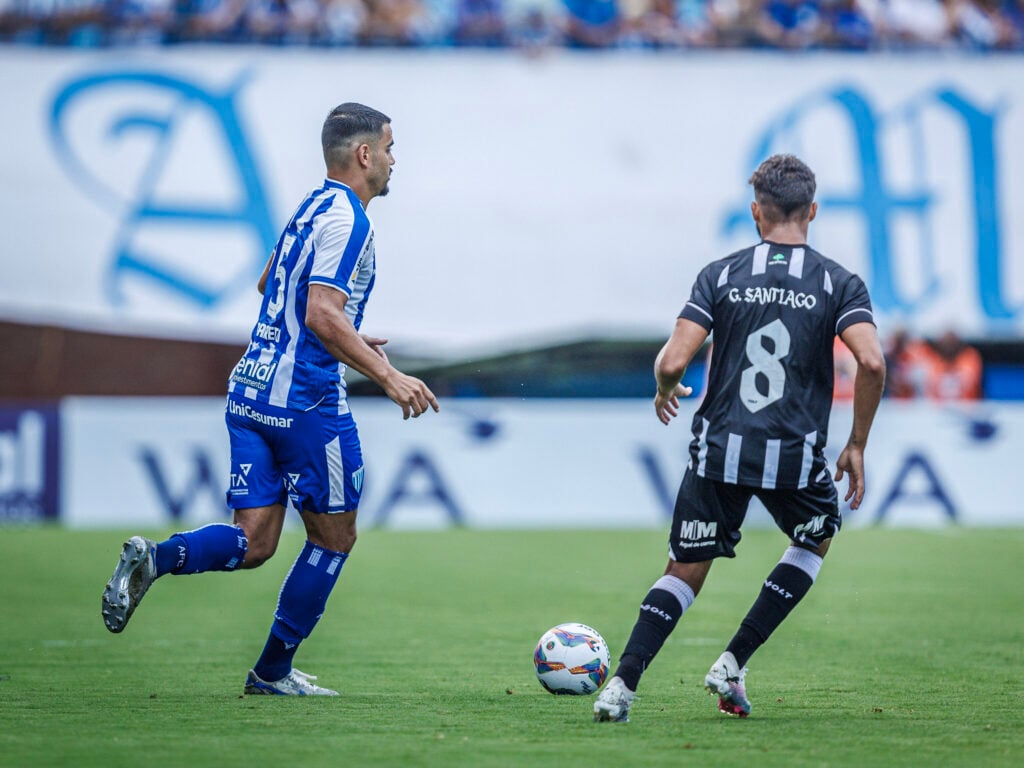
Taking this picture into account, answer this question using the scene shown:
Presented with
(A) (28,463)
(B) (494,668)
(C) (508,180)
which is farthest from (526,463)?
(B) (494,668)

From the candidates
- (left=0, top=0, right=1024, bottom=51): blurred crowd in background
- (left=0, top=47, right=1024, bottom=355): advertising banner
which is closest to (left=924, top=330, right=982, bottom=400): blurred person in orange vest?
(left=0, top=47, right=1024, bottom=355): advertising banner

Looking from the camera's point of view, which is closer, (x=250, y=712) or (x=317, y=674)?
(x=250, y=712)

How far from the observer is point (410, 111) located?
2148cm

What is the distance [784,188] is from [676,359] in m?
0.81

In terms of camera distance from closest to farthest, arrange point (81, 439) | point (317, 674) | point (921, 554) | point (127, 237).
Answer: point (317, 674) → point (921, 554) → point (81, 439) → point (127, 237)

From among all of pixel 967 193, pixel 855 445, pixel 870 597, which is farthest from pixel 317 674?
pixel 967 193

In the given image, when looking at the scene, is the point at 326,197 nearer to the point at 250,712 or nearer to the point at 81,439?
the point at 250,712

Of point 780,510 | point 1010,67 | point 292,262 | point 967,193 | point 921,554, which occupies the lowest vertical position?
point 921,554

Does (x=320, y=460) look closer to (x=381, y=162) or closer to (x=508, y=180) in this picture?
(x=381, y=162)

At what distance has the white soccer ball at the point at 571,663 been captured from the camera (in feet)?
20.1

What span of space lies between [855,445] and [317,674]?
2.80m

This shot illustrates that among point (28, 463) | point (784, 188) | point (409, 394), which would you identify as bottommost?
point (28, 463)

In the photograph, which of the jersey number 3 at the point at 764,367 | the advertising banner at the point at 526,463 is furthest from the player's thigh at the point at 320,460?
the advertising banner at the point at 526,463

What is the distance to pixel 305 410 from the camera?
5945mm
